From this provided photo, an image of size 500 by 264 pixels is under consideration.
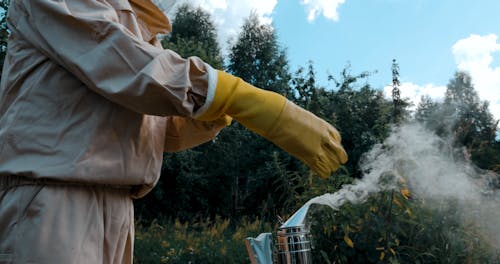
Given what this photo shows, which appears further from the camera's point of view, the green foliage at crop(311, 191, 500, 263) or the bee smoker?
the green foliage at crop(311, 191, 500, 263)

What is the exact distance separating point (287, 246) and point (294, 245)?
0.02m

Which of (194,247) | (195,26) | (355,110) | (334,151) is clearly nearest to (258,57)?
(195,26)

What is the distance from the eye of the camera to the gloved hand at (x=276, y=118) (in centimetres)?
147

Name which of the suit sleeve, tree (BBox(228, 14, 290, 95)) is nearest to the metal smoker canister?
the suit sleeve

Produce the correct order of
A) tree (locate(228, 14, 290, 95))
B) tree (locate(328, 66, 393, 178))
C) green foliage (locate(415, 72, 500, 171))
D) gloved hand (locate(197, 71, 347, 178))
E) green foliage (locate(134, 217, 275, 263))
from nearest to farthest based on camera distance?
gloved hand (locate(197, 71, 347, 178)) < green foliage (locate(415, 72, 500, 171)) < green foliage (locate(134, 217, 275, 263)) < tree (locate(328, 66, 393, 178)) < tree (locate(228, 14, 290, 95))

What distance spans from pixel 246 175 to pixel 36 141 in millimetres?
9428

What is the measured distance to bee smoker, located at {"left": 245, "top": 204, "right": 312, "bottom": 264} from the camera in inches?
60.4

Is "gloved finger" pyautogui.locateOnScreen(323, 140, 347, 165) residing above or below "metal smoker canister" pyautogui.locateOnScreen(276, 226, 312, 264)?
above

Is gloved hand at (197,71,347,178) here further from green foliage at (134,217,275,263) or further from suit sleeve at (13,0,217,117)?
green foliage at (134,217,275,263)

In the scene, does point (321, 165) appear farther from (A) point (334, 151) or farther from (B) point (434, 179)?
(B) point (434, 179)

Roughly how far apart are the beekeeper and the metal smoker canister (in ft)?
0.66

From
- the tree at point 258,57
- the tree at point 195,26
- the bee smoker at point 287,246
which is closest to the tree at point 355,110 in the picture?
the tree at point 258,57

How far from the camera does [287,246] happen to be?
154 centimetres

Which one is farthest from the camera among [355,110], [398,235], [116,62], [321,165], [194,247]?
[355,110]
